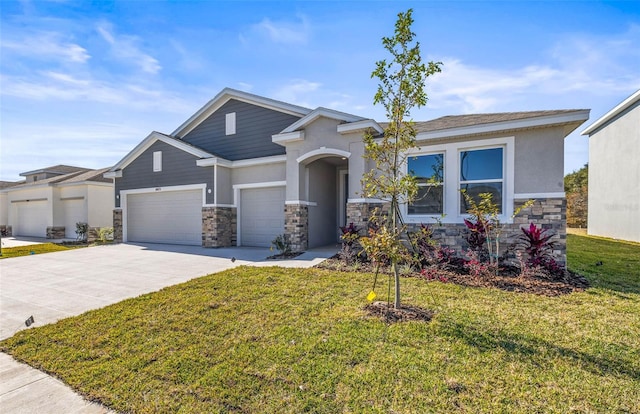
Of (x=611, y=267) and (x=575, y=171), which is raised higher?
(x=575, y=171)

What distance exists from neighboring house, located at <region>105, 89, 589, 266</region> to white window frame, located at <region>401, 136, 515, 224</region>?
27mm

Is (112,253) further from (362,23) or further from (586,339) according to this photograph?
(586,339)

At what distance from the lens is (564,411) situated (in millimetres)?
2609

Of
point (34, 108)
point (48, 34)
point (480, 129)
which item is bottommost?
point (480, 129)

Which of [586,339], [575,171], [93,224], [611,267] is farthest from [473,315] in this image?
[575,171]

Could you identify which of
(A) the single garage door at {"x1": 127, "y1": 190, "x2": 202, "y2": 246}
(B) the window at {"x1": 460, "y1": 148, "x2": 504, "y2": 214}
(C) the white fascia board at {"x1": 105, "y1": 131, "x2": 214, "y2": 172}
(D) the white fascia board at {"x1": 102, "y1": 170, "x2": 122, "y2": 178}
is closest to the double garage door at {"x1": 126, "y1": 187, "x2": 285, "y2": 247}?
(A) the single garage door at {"x1": 127, "y1": 190, "x2": 202, "y2": 246}

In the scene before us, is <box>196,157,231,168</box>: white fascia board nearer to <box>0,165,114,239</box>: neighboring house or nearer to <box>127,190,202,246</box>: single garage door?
<box>127,190,202,246</box>: single garage door

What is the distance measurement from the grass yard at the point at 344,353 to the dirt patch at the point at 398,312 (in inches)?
6.3

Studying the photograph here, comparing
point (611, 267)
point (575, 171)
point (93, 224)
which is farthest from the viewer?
point (575, 171)

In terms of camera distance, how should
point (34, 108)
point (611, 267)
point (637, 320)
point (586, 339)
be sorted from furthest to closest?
1. point (34, 108)
2. point (611, 267)
3. point (637, 320)
4. point (586, 339)

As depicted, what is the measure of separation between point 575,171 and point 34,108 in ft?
124

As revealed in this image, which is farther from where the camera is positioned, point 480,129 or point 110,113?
point 110,113

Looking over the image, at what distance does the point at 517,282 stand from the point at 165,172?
13.9m

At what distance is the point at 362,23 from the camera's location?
7832 mm
